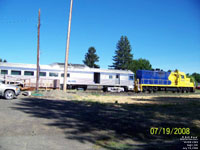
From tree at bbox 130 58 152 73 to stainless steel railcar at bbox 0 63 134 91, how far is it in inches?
1788

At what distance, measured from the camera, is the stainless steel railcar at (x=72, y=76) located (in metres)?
22.6

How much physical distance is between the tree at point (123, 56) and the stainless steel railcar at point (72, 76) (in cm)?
4400

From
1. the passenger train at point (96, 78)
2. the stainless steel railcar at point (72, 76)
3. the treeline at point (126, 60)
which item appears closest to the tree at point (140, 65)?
the treeline at point (126, 60)

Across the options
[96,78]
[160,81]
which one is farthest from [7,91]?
[160,81]

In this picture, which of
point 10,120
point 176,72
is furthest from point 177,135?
point 176,72

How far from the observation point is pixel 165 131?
567 cm

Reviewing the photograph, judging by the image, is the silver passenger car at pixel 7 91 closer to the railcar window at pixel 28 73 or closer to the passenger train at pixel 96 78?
the passenger train at pixel 96 78

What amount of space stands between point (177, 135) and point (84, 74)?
21301 millimetres

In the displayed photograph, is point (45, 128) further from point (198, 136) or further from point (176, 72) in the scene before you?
point (176, 72)

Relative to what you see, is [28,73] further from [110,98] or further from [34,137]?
[34,137]

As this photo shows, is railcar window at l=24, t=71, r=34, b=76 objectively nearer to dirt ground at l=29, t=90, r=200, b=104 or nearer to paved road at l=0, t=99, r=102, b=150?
dirt ground at l=29, t=90, r=200, b=104

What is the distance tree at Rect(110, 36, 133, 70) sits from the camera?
72688 mm

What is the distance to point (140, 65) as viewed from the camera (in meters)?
74.0

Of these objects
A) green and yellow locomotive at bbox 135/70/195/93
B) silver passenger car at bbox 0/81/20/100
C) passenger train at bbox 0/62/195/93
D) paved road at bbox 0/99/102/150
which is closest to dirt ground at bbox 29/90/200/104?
silver passenger car at bbox 0/81/20/100
